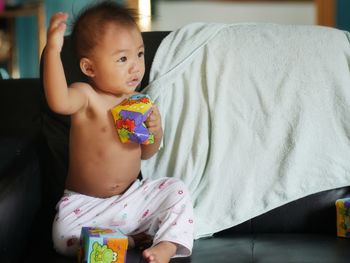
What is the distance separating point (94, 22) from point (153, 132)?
30 centimetres

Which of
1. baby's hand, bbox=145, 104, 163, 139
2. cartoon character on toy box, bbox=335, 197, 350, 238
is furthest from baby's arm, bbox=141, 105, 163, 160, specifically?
cartoon character on toy box, bbox=335, 197, 350, 238

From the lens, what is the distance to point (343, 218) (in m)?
1.53

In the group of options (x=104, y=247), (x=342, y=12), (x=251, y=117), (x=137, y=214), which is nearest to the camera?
(x=104, y=247)

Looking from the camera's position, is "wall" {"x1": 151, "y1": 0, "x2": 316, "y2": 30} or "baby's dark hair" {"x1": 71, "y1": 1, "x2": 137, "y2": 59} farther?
"wall" {"x1": 151, "y1": 0, "x2": 316, "y2": 30}

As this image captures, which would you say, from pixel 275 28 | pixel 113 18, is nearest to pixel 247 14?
pixel 275 28

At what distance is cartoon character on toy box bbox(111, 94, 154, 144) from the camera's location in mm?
1484

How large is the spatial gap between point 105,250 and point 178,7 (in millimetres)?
2918

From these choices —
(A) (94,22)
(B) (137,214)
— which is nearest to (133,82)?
(A) (94,22)

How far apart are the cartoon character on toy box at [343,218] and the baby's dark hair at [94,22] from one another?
0.66m

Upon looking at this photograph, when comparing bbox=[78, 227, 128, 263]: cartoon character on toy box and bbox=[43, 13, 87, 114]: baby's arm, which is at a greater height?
bbox=[43, 13, 87, 114]: baby's arm

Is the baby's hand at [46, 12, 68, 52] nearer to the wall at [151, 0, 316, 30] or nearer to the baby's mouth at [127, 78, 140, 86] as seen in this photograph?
the baby's mouth at [127, 78, 140, 86]

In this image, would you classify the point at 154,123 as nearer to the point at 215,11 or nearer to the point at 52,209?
the point at 52,209

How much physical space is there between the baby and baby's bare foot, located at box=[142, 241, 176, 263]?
0.20 ft

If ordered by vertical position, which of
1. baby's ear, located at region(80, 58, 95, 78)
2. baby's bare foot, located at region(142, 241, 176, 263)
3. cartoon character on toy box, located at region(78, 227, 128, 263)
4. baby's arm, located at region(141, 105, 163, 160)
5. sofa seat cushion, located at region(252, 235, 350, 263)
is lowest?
sofa seat cushion, located at region(252, 235, 350, 263)
